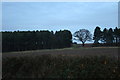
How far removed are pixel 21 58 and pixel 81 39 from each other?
2407 inches

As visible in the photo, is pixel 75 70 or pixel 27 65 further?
pixel 27 65

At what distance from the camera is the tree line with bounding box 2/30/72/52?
139 feet

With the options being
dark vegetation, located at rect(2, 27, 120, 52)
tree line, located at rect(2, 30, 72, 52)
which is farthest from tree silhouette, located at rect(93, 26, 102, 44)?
tree line, located at rect(2, 30, 72, 52)

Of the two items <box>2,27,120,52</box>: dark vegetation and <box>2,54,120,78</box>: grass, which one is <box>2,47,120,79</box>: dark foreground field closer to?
<box>2,54,120,78</box>: grass

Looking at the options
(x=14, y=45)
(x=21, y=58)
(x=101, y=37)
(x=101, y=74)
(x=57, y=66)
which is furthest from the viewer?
(x=101, y=37)

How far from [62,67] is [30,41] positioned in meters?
41.6

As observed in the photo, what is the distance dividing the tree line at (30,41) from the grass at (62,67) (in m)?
29.3

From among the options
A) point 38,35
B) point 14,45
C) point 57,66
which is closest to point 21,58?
point 57,66

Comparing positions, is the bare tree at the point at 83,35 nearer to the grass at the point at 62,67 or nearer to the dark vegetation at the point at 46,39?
the dark vegetation at the point at 46,39

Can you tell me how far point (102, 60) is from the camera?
9914mm

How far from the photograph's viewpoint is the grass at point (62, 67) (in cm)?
850

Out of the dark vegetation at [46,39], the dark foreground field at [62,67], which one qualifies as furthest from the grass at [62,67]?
the dark vegetation at [46,39]

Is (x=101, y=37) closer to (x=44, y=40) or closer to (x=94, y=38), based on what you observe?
(x=94, y=38)

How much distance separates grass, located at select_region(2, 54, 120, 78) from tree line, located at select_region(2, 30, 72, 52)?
96.1ft
